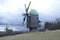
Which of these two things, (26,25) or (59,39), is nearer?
(59,39)

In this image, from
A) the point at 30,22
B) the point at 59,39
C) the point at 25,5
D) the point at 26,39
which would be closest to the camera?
the point at 59,39

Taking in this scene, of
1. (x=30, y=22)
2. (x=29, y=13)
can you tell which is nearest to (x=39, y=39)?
(x=30, y=22)

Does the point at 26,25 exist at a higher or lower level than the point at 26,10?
lower

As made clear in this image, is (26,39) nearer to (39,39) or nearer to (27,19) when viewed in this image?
(39,39)

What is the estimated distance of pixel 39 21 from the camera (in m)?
116

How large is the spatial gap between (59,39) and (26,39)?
496 cm

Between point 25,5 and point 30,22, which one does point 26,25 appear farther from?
point 25,5

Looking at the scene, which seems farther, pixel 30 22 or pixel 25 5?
pixel 25 5

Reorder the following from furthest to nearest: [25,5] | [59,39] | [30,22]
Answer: [25,5] → [30,22] → [59,39]

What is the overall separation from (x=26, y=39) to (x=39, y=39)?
203 cm

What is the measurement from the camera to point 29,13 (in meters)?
120

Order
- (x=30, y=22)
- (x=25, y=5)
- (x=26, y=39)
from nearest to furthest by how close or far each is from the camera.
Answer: (x=26, y=39) → (x=30, y=22) → (x=25, y=5)

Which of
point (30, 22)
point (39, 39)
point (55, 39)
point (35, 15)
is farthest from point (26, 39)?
point (35, 15)

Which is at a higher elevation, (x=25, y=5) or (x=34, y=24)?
(x=25, y=5)
